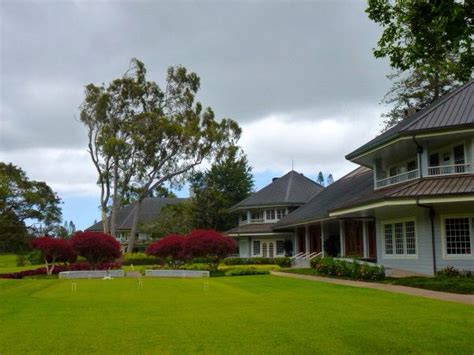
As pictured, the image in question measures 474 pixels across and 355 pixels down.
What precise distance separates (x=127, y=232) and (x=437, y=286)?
5677 centimetres

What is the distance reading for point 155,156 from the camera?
1950 inches

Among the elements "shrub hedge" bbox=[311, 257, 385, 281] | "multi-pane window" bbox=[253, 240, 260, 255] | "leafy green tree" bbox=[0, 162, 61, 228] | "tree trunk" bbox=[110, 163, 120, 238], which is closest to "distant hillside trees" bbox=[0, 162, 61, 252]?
"leafy green tree" bbox=[0, 162, 61, 228]

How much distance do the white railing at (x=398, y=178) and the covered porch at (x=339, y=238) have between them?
228 cm

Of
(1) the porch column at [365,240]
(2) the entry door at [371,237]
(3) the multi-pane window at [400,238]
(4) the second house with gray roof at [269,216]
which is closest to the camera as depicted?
(3) the multi-pane window at [400,238]

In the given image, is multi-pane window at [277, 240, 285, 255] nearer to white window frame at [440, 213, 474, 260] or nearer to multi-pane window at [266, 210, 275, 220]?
multi-pane window at [266, 210, 275, 220]

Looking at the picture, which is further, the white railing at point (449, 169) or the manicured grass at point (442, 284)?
the white railing at point (449, 169)

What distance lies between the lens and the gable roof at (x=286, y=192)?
4659 centimetres

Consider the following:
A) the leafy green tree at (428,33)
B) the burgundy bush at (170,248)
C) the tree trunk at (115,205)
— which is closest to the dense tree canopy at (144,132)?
the tree trunk at (115,205)

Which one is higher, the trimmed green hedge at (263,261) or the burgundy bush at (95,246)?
the burgundy bush at (95,246)

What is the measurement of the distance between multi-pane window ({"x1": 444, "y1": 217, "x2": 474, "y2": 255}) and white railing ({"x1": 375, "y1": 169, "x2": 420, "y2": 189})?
9.64 feet

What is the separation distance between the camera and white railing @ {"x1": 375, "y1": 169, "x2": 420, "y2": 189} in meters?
24.3

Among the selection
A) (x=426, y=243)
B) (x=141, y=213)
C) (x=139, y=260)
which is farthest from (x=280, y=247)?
(x=141, y=213)

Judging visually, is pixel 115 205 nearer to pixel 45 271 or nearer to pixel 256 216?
pixel 256 216

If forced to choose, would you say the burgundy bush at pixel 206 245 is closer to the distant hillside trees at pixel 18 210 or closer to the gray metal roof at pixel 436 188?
the gray metal roof at pixel 436 188
